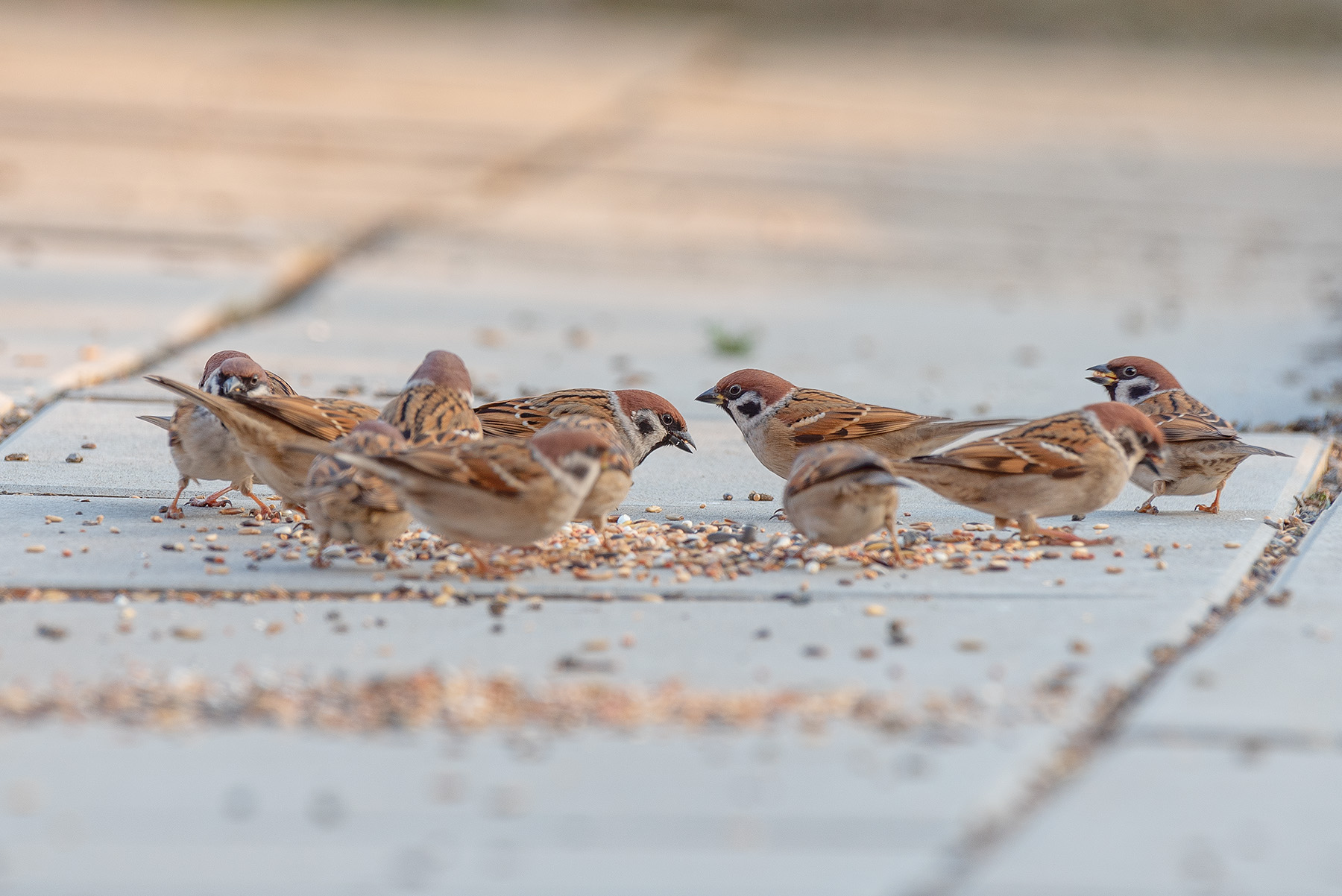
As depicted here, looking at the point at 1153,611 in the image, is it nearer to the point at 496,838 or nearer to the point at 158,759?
the point at 496,838

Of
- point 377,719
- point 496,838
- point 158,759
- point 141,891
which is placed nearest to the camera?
point 141,891

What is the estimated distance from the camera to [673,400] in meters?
8.49

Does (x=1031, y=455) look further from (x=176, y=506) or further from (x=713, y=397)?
(x=176, y=506)

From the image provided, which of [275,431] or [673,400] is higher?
[673,400]

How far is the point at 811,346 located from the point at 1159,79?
70.7ft

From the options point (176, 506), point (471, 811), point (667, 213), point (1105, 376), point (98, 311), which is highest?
point (667, 213)

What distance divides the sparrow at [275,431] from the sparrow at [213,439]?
8 centimetres

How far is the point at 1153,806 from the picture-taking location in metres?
3.48

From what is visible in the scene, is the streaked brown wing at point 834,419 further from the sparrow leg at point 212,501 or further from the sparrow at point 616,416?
the sparrow leg at point 212,501

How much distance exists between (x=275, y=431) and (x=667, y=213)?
965cm

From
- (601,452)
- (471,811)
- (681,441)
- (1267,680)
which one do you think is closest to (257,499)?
(601,452)

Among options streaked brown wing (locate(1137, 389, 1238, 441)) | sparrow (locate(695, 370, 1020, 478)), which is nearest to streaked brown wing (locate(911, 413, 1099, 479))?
streaked brown wing (locate(1137, 389, 1238, 441))

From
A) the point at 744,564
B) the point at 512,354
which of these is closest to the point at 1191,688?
the point at 744,564

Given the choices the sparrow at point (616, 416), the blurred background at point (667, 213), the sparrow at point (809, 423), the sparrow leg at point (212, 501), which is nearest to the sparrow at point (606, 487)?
the sparrow at point (616, 416)
